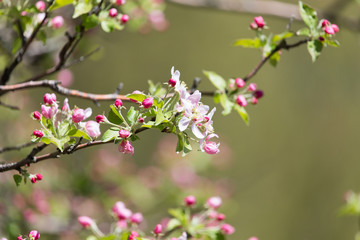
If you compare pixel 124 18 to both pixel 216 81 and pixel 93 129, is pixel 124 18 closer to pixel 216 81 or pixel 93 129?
pixel 216 81

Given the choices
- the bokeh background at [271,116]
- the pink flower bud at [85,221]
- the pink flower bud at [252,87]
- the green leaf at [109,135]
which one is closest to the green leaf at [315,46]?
the pink flower bud at [252,87]

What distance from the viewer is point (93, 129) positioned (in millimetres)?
789

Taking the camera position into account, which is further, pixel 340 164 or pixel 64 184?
pixel 340 164

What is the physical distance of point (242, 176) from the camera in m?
3.28

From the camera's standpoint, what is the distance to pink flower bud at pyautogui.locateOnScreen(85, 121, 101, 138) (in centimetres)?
79

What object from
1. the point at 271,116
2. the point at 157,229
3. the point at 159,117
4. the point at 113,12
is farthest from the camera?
the point at 271,116

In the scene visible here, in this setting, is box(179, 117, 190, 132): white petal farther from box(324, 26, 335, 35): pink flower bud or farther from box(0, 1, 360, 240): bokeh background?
box(0, 1, 360, 240): bokeh background

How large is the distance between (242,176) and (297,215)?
0.42 metres

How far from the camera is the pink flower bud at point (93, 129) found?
0.79 metres

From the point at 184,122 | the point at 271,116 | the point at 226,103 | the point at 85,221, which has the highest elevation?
the point at 271,116

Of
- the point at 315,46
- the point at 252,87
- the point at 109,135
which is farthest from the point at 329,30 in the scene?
the point at 109,135

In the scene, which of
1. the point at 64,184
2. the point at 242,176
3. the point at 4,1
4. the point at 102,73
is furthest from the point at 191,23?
the point at 4,1

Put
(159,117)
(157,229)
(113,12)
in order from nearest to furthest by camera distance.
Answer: (159,117) → (157,229) → (113,12)

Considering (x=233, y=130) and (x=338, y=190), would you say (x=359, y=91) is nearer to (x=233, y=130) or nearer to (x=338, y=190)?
(x=338, y=190)
